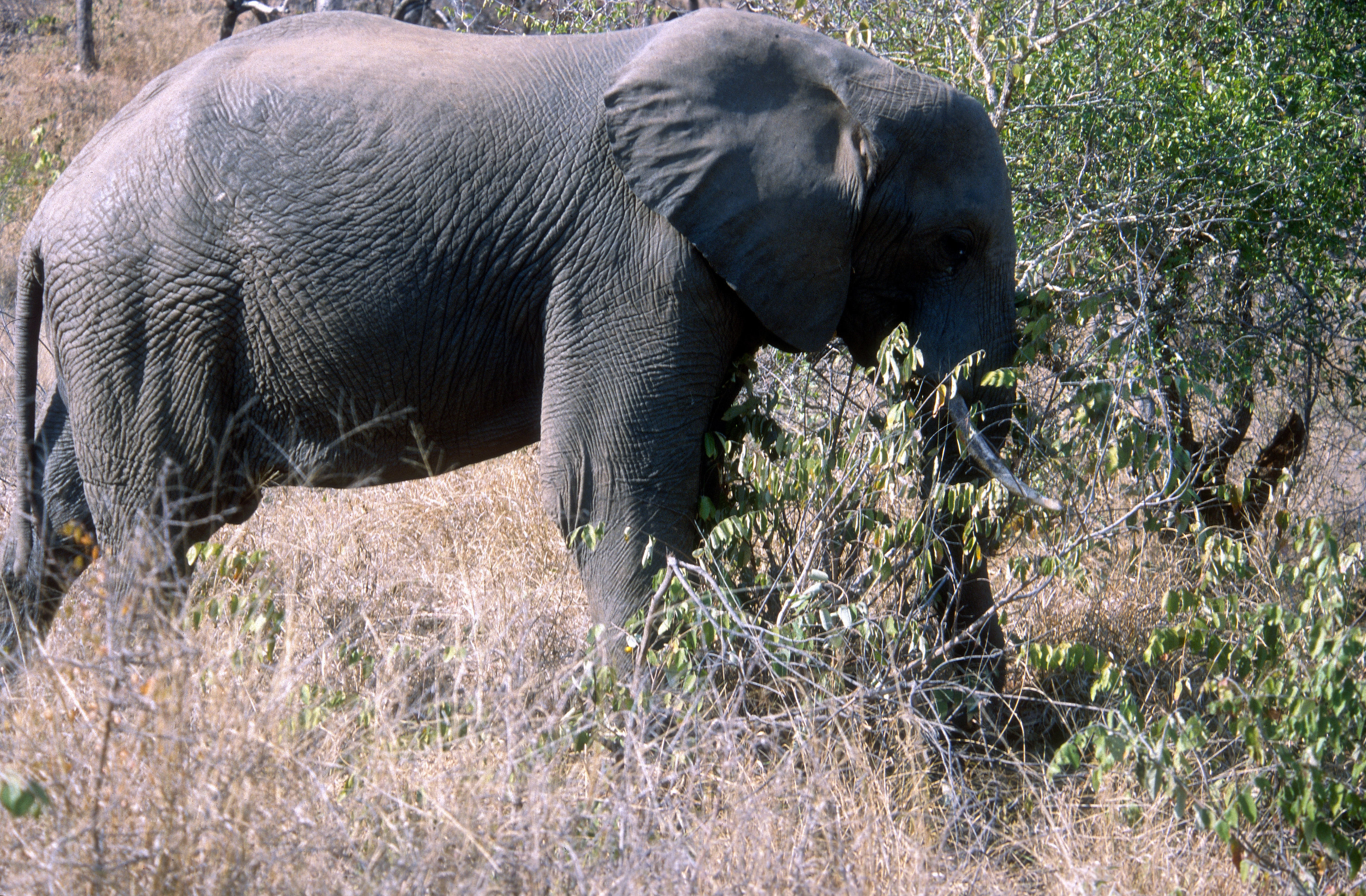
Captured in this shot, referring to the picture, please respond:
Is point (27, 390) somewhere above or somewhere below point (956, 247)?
below

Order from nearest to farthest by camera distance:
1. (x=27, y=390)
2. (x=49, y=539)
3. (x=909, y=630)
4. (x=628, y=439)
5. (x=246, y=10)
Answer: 1. (x=628, y=439)
2. (x=909, y=630)
3. (x=27, y=390)
4. (x=49, y=539)
5. (x=246, y=10)

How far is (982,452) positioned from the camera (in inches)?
155

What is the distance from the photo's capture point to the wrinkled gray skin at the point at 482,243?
Result: 3676 mm

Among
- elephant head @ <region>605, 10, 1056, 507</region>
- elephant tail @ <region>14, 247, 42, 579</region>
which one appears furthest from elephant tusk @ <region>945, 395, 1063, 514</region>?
elephant tail @ <region>14, 247, 42, 579</region>

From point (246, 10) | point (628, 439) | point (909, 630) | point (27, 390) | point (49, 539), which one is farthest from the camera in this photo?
point (246, 10)

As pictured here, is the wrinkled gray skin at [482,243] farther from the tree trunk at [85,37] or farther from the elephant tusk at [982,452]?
the tree trunk at [85,37]

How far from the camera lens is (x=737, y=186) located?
374cm

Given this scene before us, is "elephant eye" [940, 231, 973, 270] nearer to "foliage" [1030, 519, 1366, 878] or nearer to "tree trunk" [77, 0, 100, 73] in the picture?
"foliage" [1030, 519, 1366, 878]

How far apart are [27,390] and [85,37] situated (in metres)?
15.8

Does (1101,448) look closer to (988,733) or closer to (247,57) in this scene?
(988,733)

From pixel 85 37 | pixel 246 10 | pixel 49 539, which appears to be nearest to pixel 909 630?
pixel 49 539

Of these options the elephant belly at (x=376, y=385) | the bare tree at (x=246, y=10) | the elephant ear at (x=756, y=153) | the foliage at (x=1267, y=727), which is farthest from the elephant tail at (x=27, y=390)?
the bare tree at (x=246, y=10)

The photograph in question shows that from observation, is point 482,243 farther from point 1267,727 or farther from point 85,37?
point 85,37

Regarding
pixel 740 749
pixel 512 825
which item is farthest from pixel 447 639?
pixel 512 825
